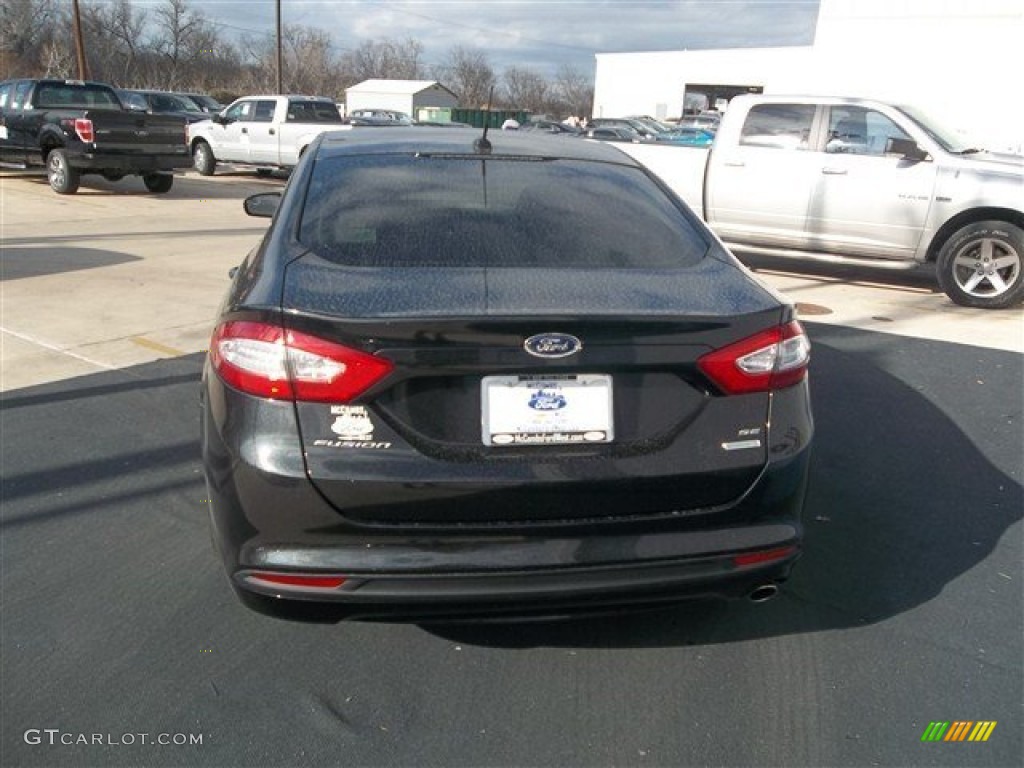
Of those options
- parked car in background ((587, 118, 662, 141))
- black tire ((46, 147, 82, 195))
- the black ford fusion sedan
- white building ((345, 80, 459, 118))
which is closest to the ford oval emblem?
the black ford fusion sedan

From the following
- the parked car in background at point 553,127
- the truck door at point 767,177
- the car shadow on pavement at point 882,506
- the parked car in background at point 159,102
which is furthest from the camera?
the parked car in background at point 553,127

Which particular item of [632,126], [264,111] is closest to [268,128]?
[264,111]

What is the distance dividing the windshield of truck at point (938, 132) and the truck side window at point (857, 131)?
0.24m

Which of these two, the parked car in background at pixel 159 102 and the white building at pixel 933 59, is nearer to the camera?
the white building at pixel 933 59

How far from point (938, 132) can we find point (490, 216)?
24.7 feet

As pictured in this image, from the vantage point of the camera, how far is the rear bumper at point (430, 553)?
85.4 inches

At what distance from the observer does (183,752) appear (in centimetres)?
231

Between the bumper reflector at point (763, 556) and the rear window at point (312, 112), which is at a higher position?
the rear window at point (312, 112)

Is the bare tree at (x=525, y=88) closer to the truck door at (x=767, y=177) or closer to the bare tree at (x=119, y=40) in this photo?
the bare tree at (x=119, y=40)

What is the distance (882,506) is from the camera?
3.79 metres

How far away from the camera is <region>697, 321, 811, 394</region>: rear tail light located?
228cm

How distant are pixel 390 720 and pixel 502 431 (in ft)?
3.12

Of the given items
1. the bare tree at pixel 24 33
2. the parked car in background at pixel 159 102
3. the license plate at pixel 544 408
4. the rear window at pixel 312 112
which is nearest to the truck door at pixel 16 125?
the rear window at pixel 312 112

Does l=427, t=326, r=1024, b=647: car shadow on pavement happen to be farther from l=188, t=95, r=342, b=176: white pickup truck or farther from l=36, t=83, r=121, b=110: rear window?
l=188, t=95, r=342, b=176: white pickup truck
